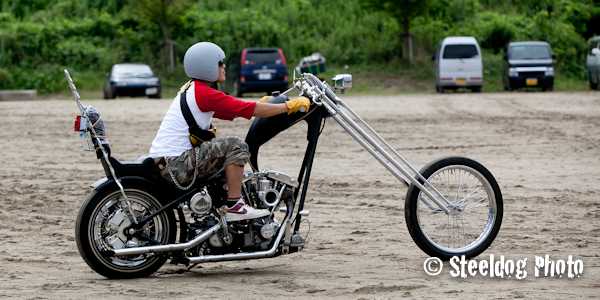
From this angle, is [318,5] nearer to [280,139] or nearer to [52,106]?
[52,106]

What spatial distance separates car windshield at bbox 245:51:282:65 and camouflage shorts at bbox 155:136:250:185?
2193 cm

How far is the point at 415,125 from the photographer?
15.8m

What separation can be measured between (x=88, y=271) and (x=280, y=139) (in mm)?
8543

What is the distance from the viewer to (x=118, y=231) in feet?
16.9

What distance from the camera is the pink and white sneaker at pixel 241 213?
521 centimetres

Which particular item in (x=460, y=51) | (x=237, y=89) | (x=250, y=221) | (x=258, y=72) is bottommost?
(x=237, y=89)

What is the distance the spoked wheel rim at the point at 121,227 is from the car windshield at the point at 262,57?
2192 centimetres

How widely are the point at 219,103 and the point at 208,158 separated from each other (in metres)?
0.38

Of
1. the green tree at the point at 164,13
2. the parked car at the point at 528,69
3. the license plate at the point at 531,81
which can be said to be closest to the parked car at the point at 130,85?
the green tree at the point at 164,13

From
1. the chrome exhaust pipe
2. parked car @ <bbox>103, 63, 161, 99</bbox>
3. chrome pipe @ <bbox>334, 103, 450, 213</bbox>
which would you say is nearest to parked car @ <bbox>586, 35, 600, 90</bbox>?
parked car @ <bbox>103, 63, 161, 99</bbox>

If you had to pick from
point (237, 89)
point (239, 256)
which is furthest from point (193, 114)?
point (237, 89)

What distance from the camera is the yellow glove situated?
16.8 ft

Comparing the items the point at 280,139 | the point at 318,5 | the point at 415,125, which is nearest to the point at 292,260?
the point at 280,139

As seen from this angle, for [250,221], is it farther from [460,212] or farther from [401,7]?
[401,7]
